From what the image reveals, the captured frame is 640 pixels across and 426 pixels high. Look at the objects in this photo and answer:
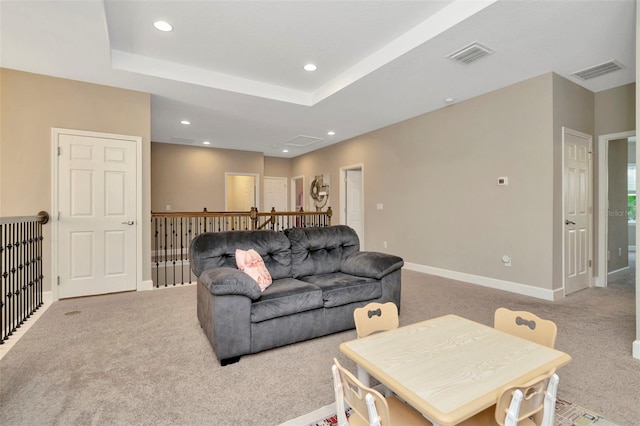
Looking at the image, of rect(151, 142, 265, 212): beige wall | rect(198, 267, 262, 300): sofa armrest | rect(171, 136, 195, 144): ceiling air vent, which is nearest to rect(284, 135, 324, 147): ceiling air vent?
rect(151, 142, 265, 212): beige wall

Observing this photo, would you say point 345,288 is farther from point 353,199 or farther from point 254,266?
point 353,199

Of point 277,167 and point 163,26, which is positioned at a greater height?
point 163,26

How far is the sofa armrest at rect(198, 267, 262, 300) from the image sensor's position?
2285 mm

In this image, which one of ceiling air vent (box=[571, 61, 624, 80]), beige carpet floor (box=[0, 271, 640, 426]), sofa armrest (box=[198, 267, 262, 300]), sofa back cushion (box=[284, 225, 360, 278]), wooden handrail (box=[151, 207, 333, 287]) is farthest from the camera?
wooden handrail (box=[151, 207, 333, 287])

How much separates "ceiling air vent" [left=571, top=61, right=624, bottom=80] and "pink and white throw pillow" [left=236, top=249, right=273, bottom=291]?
437cm

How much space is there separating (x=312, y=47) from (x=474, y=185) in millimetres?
3038

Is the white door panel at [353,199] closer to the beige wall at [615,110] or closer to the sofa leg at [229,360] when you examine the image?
the beige wall at [615,110]

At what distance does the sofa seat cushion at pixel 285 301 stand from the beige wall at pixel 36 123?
315cm

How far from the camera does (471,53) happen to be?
3309 mm

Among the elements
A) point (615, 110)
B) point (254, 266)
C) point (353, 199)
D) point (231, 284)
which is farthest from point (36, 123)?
point (615, 110)

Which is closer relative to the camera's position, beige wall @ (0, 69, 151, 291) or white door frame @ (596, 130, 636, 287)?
beige wall @ (0, 69, 151, 291)

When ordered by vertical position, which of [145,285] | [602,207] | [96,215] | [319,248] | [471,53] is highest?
[471,53]

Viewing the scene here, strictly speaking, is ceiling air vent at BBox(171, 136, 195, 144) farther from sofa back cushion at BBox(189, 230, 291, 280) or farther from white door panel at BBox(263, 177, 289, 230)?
sofa back cushion at BBox(189, 230, 291, 280)

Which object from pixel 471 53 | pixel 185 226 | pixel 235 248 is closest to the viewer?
pixel 235 248
